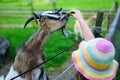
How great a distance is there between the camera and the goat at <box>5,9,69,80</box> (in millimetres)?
3961

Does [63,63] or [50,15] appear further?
[63,63]

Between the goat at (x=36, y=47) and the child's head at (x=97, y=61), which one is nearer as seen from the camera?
the child's head at (x=97, y=61)

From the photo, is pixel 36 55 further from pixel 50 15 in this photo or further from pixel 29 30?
pixel 29 30

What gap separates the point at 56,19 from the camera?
396cm

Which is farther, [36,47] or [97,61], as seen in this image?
[36,47]

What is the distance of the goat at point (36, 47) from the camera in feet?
13.0

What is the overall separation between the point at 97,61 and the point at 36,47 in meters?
1.33

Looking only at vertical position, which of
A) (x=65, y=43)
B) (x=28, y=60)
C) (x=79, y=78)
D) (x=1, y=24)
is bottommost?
(x=1, y=24)

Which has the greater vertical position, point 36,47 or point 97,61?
point 97,61

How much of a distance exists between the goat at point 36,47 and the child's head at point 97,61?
115cm

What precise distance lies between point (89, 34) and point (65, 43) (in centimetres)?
565

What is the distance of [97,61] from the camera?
2807 millimetres

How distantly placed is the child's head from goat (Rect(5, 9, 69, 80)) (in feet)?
3.78

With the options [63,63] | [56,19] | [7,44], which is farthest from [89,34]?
[7,44]
